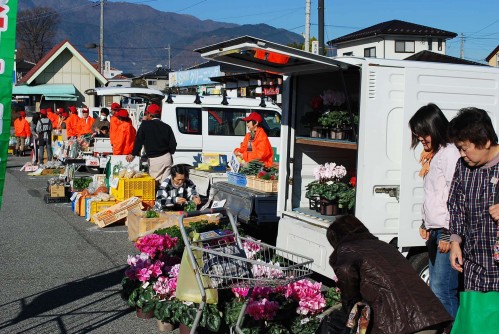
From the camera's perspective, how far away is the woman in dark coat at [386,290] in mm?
4230

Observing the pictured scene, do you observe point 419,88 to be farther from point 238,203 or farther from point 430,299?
point 238,203

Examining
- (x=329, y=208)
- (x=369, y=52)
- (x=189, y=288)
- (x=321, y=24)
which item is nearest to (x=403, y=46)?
(x=369, y=52)

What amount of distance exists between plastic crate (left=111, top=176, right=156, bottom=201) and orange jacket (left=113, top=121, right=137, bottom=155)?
1979mm

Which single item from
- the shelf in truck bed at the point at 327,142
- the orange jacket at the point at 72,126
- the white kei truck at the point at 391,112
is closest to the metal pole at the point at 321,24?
the orange jacket at the point at 72,126

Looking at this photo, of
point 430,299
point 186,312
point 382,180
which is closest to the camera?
point 430,299

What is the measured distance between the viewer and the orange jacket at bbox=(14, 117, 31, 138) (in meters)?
28.8

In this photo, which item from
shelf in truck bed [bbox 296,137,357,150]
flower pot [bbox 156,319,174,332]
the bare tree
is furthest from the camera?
the bare tree

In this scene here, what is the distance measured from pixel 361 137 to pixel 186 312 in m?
2.34

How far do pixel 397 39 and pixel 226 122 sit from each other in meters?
41.5

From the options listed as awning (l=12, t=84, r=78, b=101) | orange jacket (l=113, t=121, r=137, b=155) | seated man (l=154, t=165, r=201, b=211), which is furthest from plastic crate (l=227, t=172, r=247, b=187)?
awning (l=12, t=84, r=78, b=101)

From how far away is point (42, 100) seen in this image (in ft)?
142

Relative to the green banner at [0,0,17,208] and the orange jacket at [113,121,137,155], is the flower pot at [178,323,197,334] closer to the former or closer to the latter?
the green banner at [0,0,17,208]

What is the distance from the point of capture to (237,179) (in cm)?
1091

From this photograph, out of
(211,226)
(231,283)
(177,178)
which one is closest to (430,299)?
(231,283)
